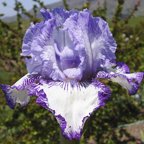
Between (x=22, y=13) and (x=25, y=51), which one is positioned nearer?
(x=25, y=51)

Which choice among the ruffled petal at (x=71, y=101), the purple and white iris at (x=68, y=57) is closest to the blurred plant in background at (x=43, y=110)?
the purple and white iris at (x=68, y=57)

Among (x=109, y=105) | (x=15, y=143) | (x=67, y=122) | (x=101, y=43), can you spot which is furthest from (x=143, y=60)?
(x=67, y=122)

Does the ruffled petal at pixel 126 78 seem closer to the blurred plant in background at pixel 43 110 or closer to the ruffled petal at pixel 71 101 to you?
the ruffled petal at pixel 71 101

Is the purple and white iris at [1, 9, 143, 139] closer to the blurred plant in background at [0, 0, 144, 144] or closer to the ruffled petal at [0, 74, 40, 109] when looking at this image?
the ruffled petal at [0, 74, 40, 109]

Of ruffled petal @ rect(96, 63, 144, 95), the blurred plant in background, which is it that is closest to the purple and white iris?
ruffled petal @ rect(96, 63, 144, 95)

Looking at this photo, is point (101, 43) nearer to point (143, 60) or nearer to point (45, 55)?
point (45, 55)

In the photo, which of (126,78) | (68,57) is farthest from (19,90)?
(126,78)
